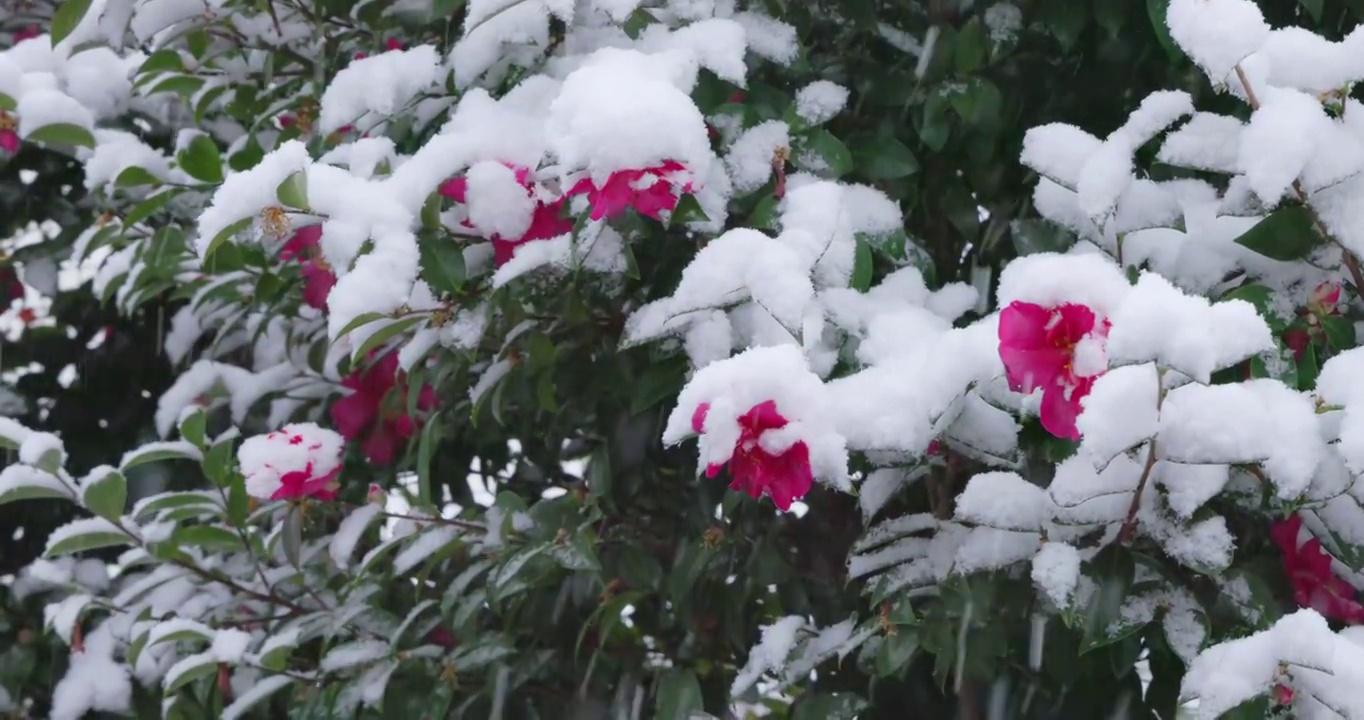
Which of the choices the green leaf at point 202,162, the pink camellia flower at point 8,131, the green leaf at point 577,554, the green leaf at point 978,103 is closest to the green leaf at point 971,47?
the green leaf at point 978,103

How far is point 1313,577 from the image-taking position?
121cm

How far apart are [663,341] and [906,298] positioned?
0.22 meters

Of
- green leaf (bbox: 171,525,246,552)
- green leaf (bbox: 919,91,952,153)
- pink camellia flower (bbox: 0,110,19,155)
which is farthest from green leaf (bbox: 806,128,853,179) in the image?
pink camellia flower (bbox: 0,110,19,155)

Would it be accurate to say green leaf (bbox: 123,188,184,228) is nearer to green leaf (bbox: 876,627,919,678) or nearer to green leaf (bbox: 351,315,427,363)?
green leaf (bbox: 351,315,427,363)

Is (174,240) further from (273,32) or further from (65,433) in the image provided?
(65,433)

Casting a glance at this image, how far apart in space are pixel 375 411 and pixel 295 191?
0.73 meters

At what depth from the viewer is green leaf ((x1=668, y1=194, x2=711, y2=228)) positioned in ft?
3.90

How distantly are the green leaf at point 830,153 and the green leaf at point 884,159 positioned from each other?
85 millimetres

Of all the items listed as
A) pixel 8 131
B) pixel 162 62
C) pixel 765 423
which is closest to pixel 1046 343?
pixel 765 423

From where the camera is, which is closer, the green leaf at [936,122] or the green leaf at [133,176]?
the green leaf at [936,122]

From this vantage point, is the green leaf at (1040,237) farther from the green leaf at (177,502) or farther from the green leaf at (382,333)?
the green leaf at (177,502)

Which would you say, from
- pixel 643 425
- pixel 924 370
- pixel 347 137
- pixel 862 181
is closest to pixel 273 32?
pixel 347 137

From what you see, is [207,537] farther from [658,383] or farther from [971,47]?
[971,47]

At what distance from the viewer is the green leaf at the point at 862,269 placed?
1.23m
